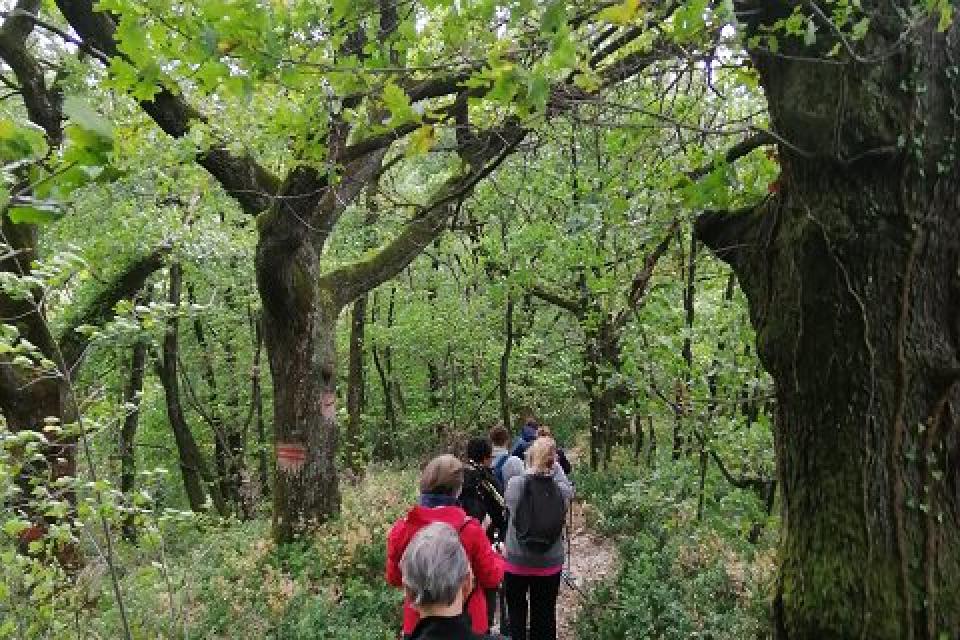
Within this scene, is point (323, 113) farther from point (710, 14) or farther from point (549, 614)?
point (549, 614)

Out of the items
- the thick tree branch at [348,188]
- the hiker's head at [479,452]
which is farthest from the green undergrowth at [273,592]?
the thick tree branch at [348,188]

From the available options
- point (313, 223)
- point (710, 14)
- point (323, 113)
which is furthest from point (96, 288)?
point (710, 14)

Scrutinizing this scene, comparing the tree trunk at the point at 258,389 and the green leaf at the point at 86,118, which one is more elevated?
the green leaf at the point at 86,118

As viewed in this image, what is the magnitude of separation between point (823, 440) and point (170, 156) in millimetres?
5465

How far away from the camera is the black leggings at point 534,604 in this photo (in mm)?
5828

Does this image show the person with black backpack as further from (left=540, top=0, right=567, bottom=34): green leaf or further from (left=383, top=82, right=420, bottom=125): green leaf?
(left=540, top=0, right=567, bottom=34): green leaf

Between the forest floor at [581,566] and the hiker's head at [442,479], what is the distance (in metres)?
3.43

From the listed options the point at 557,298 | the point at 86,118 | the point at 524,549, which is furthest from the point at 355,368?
the point at 86,118

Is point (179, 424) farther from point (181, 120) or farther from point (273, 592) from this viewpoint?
point (181, 120)

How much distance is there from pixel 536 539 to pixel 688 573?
3.44 metres

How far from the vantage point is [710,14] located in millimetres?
2812

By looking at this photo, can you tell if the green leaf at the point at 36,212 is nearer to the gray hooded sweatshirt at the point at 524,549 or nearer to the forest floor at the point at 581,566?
the gray hooded sweatshirt at the point at 524,549

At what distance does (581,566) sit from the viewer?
34.0 feet

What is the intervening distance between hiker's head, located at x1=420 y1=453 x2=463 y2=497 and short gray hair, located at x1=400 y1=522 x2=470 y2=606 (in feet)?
3.71
